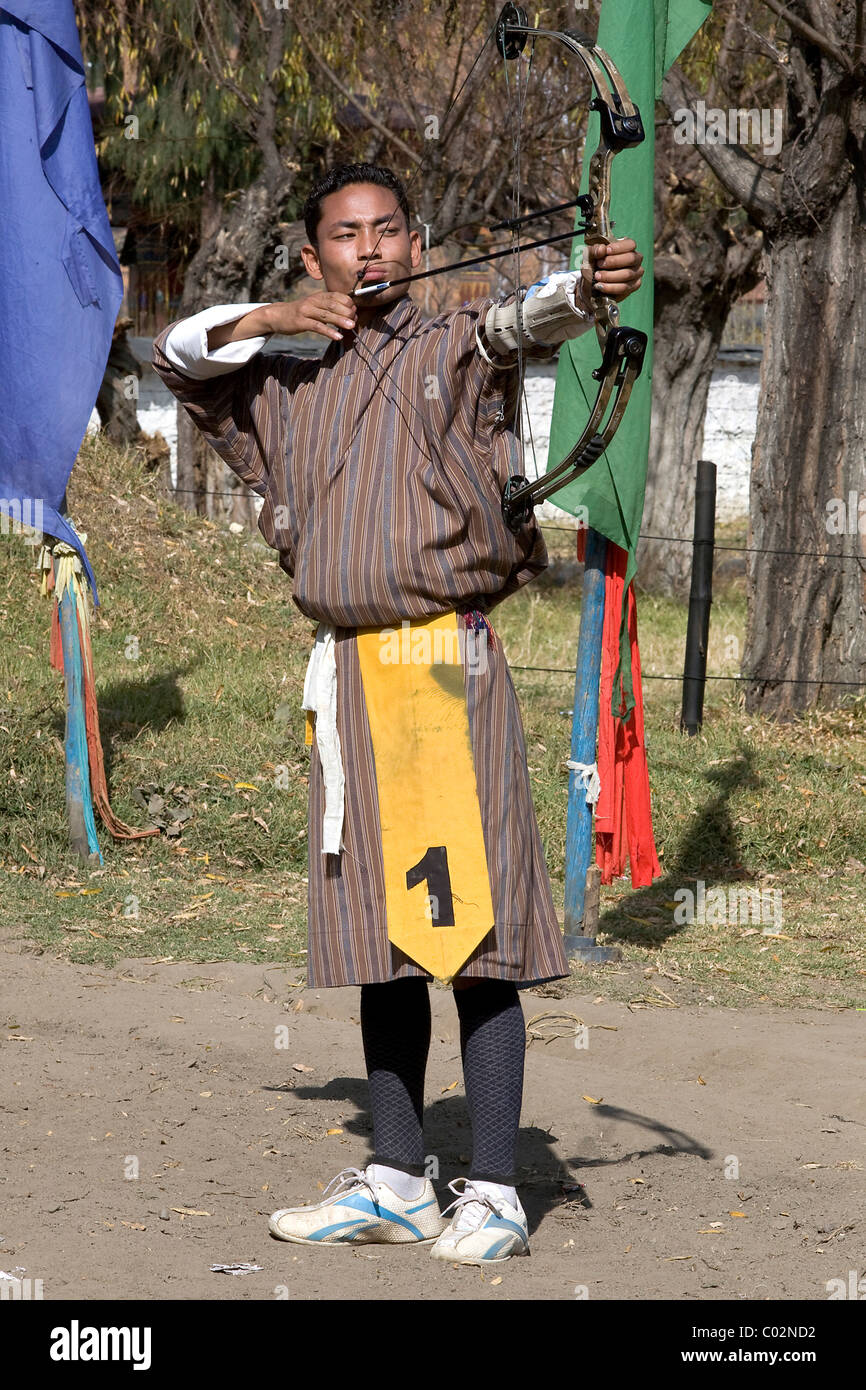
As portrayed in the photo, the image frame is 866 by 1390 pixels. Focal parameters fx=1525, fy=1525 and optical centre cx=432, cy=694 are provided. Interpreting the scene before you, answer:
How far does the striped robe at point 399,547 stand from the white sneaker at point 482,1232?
421 mm

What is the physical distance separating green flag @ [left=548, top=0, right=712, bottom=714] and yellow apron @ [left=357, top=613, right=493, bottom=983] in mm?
1922

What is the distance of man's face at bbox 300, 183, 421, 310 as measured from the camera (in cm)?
288

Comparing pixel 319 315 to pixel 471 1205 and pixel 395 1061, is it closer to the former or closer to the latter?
pixel 395 1061

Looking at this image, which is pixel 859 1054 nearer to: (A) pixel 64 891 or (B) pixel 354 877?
(B) pixel 354 877

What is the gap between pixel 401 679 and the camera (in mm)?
2867

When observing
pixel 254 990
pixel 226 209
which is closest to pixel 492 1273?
pixel 254 990

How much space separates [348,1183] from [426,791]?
0.87m

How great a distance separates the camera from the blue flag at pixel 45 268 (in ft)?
18.5

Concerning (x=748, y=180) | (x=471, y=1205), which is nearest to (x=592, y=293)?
(x=471, y=1205)

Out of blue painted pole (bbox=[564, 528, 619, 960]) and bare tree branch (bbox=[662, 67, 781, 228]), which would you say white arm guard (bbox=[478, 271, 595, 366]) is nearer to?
blue painted pole (bbox=[564, 528, 619, 960])

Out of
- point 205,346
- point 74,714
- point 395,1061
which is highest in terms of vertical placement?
point 205,346

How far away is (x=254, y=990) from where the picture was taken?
4.76 meters

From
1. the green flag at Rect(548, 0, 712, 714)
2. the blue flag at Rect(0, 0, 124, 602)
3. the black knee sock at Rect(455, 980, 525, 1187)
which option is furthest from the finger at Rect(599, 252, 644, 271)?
the blue flag at Rect(0, 0, 124, 602)

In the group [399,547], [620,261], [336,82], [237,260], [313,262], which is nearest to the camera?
[620,261]
